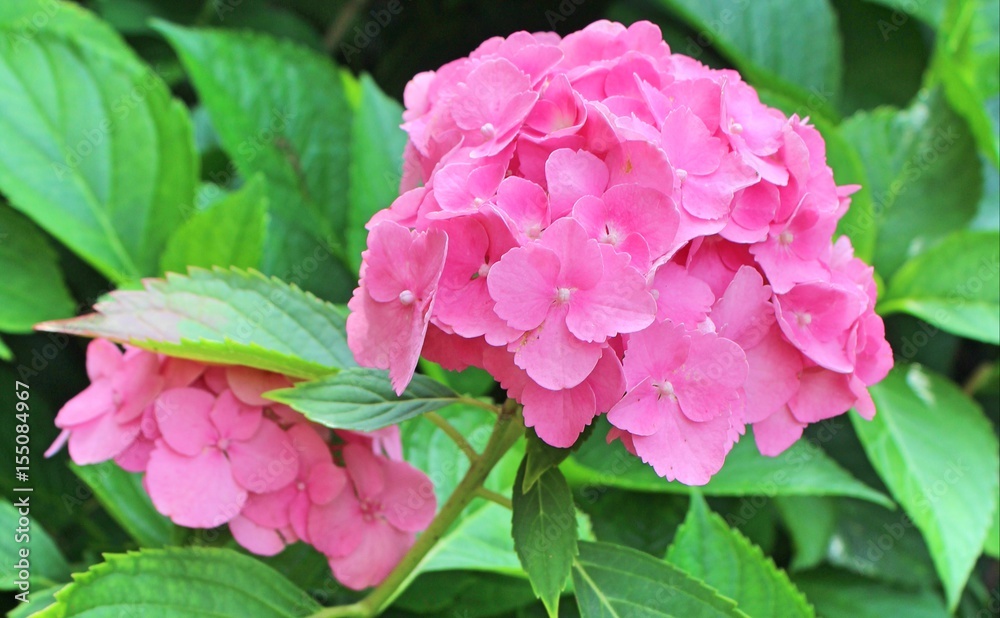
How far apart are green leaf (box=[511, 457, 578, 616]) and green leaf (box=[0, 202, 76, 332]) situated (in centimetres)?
83

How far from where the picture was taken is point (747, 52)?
1637 mm

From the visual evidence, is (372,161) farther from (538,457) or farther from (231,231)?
(538,457)

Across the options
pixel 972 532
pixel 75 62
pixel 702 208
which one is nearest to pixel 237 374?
pixel 702 208

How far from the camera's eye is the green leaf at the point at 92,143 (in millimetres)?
1263

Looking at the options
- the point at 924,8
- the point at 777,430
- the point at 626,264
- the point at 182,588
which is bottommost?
the point at 182,588

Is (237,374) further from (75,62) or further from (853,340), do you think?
(75,62)

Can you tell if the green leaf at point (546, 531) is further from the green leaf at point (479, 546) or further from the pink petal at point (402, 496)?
the green leaf at point (479, 546)

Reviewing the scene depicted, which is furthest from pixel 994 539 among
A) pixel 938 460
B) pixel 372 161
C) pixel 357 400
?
pixel 372 161

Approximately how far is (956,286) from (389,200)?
89 centimetres

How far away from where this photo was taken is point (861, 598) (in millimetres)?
1397

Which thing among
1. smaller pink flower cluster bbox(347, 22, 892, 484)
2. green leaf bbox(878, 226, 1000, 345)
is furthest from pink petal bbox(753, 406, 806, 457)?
green leaf bbox(878, 226, 1000, 345)

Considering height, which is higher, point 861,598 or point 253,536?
point 253,536

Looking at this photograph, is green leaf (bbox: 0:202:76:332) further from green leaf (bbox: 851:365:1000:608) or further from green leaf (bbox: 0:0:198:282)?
green leaf (bbox: 851:365:1000:608)

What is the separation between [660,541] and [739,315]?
0.76m
